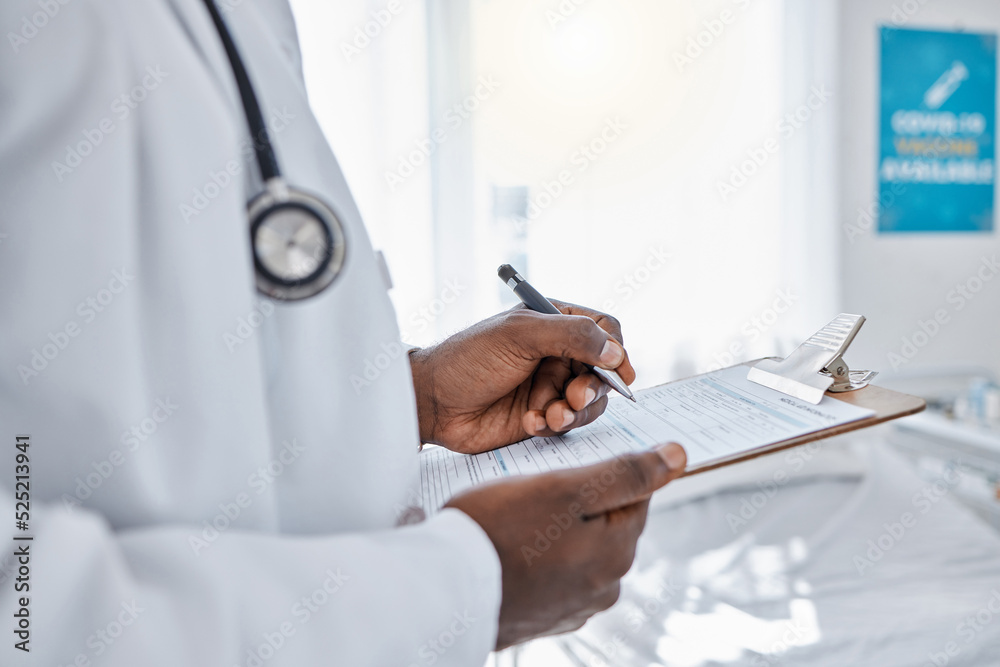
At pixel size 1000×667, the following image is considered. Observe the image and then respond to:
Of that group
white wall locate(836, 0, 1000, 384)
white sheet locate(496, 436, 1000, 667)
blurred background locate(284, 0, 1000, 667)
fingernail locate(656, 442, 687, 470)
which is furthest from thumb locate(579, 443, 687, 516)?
white wall locate(836, 0, 1000, 384)

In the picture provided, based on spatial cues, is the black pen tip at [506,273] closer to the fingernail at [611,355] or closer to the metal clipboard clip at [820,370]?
the fingernail at [611,355]

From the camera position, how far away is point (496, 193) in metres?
1.86

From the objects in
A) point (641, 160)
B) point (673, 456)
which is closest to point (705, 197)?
point (641, 160)

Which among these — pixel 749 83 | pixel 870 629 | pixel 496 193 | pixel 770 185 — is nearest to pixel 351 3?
pixel 496 193

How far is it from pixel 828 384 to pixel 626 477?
0.79 ft

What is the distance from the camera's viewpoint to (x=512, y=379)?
0.74 meters

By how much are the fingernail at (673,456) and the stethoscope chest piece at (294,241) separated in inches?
10.8

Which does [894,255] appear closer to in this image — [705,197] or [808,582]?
[705,197]

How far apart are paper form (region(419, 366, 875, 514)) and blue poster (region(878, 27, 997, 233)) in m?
1.96

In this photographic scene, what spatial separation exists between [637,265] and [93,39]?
1.75m

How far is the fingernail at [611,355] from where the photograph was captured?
67 centimetres

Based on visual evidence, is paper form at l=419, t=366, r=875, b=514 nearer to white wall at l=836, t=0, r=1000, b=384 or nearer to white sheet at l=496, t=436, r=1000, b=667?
white sheet at l=496, t=436, r=1000, b=667

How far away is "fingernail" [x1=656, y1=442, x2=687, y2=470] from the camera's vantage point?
18.1 inches

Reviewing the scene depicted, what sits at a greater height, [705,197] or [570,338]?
[705,197]
